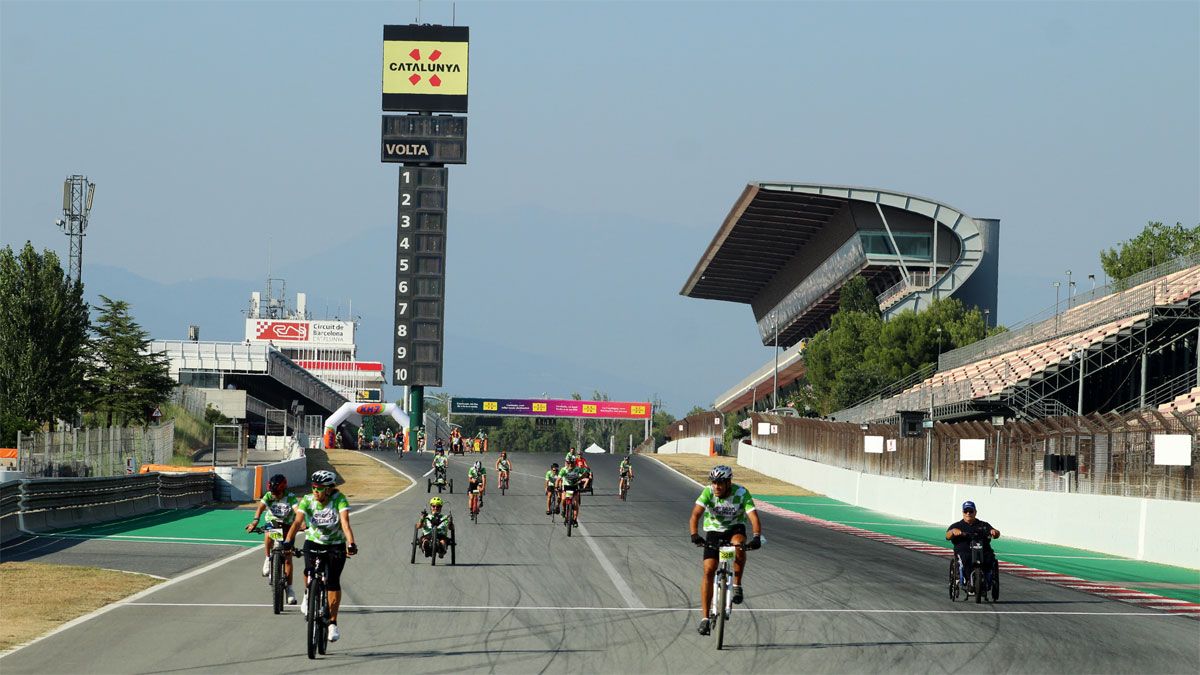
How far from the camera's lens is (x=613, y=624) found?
1537 centimetres

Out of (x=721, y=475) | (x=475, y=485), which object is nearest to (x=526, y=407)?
(x=475, y=485)

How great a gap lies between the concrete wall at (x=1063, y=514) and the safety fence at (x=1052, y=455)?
0.62 metres

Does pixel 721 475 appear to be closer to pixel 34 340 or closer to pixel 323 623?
pixel 323 623

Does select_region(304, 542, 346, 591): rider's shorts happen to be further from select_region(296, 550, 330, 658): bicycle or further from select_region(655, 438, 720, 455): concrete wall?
select_region(655, 438, 720, 455): concrete wall

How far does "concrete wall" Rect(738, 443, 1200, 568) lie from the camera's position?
2562cm

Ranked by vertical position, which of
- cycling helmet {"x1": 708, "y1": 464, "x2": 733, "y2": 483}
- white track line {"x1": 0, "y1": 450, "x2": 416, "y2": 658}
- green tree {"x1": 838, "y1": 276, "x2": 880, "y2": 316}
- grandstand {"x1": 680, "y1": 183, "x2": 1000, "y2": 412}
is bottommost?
white track line {"x1": 0, "y1": 450, "x2": 416, "y2": 658}

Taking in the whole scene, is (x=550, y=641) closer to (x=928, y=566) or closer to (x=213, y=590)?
(x=213, y=590)

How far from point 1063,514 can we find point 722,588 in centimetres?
1941

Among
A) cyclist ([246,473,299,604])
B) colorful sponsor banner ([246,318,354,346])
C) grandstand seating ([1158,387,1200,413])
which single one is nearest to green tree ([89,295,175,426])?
grandstand seating ([1158,387,1200,413])

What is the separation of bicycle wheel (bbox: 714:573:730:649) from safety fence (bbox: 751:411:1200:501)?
15206mm

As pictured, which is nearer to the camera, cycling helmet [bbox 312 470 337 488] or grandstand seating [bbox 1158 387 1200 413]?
cycling helmet [bbox 312 470 337 488]

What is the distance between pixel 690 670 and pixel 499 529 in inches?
763

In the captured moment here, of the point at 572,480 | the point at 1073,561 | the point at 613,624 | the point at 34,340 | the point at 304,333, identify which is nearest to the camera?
the point at 613,624

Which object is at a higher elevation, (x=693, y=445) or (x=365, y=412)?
(x=365, y=412)
